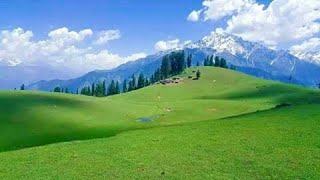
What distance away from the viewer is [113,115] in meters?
92.2

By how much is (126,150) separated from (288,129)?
20638 mm

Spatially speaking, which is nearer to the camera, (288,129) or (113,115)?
(288,129)

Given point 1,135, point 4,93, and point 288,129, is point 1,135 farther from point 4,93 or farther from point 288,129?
point 288,129

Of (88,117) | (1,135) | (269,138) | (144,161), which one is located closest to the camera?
(144,161)

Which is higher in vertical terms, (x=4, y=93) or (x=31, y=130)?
(x=4, y=93)

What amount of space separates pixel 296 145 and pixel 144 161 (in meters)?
15.8

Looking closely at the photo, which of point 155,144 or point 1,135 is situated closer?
point 155,144

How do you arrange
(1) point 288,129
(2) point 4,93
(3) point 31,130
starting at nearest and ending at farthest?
(1) point 288,129 → (3) point 31,130 → (2) point 4,93

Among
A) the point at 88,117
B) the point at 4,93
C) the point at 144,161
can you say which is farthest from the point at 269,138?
the point at 4,93

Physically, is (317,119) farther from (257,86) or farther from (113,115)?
(257,86)

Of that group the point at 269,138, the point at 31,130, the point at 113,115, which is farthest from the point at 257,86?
the point at 269,138

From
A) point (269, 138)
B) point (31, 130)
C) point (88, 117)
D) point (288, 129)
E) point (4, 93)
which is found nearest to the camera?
point (269, 138)

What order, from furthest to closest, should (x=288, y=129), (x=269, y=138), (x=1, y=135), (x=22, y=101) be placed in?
1. (x=22, y=101)
2. (x=1, y=135)
3. (x=288, y=129)
4. (x=269, y=138)

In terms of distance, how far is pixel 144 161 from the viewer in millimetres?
36031
